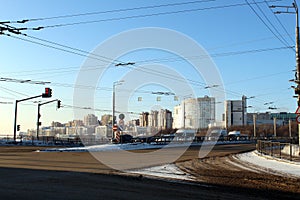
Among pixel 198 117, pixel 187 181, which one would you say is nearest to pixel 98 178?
pixel 187 181

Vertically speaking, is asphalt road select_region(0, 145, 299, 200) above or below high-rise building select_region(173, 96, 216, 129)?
below

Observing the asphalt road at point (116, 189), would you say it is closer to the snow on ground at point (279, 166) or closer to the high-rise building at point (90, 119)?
the snow on ground at point (279, 166)

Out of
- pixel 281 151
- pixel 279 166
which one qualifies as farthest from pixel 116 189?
pixel 281 151

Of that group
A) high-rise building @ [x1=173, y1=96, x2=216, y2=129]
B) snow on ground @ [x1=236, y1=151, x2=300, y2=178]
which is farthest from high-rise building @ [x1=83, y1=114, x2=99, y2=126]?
snow on ground @ [x1=236, y1=151, x2=300, y2=178]

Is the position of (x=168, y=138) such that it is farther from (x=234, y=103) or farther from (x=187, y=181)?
(x=187, y=181)

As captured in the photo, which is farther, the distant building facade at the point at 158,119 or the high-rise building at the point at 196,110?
the distant building facade at the point at 158,119

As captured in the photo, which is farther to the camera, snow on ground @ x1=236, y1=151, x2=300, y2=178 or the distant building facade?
the distant building facade

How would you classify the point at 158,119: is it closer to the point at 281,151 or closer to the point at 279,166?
the point at 281,151

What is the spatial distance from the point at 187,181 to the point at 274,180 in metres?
3.24

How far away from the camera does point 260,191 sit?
10477mm

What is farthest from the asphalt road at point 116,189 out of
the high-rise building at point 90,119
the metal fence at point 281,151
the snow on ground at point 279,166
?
the high-rise building at point 90,119

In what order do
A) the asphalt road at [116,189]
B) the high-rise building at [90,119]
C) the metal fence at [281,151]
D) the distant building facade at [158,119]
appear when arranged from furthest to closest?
the distant building facade at [158,119] < the high-rise building at [90,119] < the metal fence at [281,151] < the asphalt road at [116,189]

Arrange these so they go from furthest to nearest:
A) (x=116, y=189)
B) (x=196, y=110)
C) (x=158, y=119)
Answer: (x=158, y=119) < (x=196, y=110) < (x=116, y=189)

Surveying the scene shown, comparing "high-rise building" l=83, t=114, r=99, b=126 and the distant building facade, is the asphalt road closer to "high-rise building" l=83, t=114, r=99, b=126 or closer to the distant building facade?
"high-rise building" l=83, t=114, r=99, b=126
